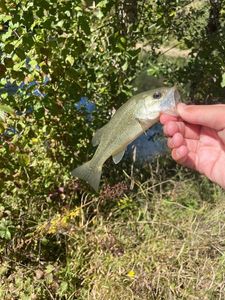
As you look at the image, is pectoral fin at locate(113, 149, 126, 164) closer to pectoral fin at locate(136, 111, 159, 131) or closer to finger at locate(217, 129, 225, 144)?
pectoral fin at locate(136, 111, 159, 131)

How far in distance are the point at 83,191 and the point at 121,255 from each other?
0.70 m

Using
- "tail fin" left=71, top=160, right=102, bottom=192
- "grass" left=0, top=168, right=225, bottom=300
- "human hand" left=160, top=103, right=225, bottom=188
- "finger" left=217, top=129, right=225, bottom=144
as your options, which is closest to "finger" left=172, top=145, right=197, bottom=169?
"human hand" left=160, top=103, right=225, bottom=188

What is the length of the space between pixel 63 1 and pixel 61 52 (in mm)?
324

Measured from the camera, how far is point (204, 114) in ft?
7.75

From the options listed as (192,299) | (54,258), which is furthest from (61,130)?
(192,299)

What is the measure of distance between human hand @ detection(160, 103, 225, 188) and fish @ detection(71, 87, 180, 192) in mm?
49

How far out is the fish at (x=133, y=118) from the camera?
7.63 feet

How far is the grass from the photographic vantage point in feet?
12.1

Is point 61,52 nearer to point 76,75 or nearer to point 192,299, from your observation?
point 76,75

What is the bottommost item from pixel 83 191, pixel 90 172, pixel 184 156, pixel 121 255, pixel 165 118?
pixel 121 255

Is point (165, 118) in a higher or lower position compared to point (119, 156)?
higher

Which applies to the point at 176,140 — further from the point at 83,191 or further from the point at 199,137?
the point at 83,191

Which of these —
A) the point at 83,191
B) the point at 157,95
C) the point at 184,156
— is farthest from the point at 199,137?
the point at 83,191

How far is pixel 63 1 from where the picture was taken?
3.59 meters
